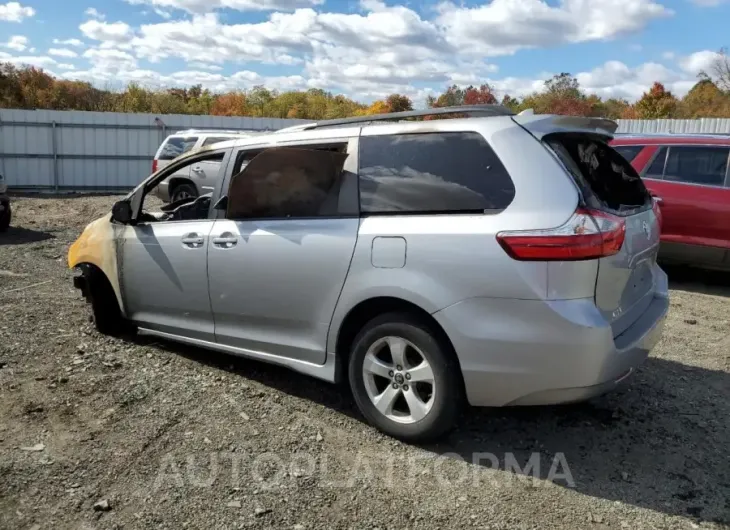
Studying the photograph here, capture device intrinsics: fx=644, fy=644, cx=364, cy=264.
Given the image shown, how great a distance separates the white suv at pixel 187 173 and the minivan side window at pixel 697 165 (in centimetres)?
634

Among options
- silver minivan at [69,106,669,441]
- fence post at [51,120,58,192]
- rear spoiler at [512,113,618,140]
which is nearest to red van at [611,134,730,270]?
silver minivan at [69,106,669,441]

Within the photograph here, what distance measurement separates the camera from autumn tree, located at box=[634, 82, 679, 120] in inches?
1622

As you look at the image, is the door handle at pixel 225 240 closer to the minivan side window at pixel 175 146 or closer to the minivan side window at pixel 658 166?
the minivan side window at pixel 658 166

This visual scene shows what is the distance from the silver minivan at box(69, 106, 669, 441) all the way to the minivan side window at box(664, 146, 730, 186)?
13.1ft

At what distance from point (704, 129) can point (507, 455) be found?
59.5ft

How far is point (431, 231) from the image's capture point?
3.34 meters

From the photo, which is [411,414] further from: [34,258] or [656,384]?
[34,258]

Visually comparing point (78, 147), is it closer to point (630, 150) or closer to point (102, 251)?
point (102, 251)

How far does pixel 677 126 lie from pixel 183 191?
49.5 feet

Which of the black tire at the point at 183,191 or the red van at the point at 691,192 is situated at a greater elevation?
the red van at the point at 691,192

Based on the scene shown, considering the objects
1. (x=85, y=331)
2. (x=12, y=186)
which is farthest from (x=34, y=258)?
(x=12, y=186)

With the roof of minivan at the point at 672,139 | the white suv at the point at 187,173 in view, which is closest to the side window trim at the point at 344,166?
the roof of minivan at the point at 672,139

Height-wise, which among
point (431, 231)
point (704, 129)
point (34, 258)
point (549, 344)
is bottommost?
point (34, 258)

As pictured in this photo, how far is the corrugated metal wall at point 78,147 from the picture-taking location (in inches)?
737
